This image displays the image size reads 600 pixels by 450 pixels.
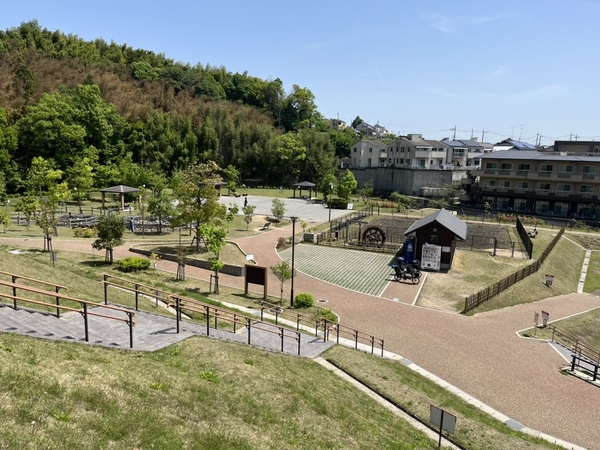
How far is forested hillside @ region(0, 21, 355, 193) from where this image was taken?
5366cm

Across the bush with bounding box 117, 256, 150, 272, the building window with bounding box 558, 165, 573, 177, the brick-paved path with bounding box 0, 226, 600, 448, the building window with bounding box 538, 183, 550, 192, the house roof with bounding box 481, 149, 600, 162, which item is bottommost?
the brick-paved path with bounding box 0, 226, 600, 448

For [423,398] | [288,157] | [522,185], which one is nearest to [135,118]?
[288,157]

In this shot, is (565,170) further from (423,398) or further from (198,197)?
(423,398)

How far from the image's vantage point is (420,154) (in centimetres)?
7350

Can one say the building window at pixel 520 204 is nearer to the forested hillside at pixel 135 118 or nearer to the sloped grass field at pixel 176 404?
the forested hillside at pixel 135 118

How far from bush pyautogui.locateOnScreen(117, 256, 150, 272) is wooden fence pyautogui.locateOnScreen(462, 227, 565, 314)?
718 inches

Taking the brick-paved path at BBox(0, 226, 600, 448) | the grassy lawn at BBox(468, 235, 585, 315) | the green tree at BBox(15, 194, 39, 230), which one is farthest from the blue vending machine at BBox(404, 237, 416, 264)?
the green tree at BBox(15, 194, 39, 230)

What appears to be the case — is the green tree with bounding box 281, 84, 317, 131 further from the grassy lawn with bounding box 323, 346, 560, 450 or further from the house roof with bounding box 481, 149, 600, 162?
the grassy lawn with bounding box 323, 346, 560, 450

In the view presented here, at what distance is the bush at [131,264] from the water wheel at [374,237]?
18483 millimetres

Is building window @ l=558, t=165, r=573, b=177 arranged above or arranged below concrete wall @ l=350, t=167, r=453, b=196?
above

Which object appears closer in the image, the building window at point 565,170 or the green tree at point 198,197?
the green tree at point 198,197

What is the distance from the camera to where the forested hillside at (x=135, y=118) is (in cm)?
5366

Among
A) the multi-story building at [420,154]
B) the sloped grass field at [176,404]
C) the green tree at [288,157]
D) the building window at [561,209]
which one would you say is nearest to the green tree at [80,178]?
the green tree at [288,157]

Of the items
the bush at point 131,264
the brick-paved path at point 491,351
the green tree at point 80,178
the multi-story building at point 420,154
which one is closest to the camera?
the brick-paved path at point 491,351
